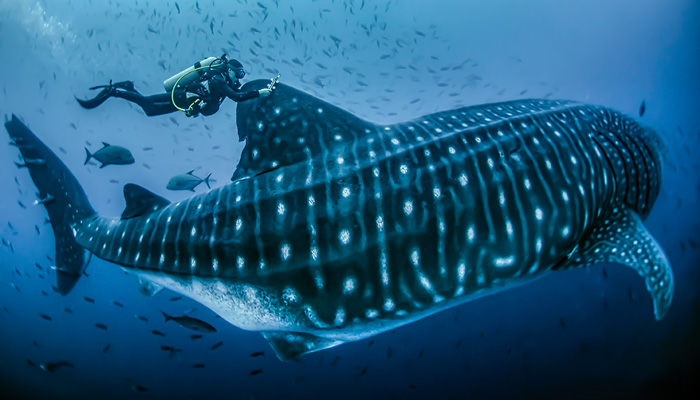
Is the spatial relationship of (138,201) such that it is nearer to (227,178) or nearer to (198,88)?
(198,88)

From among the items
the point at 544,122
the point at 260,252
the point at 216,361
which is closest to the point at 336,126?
the point at 260,252

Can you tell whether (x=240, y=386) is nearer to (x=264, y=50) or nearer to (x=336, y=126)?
(x=336, y=126)

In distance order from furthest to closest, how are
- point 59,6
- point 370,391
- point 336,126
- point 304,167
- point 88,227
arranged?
point 59,6, point 370,391, point 88,227, point 336,126, point 304,167

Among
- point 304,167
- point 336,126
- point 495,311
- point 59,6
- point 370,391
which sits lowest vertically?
point 370,391

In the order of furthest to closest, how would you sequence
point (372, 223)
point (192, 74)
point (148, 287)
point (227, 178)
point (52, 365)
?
point (227, 178) < point (192, 74) < point (52, 365) < point (148, 287) < point (372, 223)

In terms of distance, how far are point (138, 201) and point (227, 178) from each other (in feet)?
18.5

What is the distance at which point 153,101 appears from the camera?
16.0 feet

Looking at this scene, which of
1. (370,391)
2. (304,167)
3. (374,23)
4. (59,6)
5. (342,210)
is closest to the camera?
(342,210)

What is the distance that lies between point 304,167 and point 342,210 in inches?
17.7

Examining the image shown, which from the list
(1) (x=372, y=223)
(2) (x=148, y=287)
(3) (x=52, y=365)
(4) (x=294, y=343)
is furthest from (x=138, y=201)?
(3) (x=52, y=365)

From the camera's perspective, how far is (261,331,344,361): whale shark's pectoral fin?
97.6 inches

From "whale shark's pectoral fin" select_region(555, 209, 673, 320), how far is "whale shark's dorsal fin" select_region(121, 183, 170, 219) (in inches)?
128

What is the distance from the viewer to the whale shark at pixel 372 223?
2.19 metres

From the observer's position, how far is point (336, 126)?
98.8 inches
